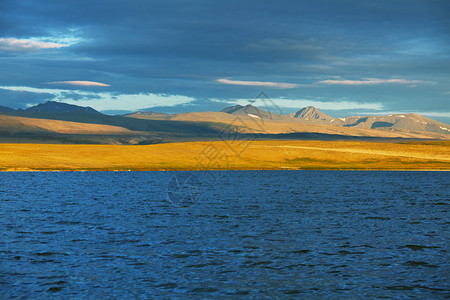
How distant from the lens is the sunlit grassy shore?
144 metres

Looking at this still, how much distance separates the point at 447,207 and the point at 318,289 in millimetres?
42716

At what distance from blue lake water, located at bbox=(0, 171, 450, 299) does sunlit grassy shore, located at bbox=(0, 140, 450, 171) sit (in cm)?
8685

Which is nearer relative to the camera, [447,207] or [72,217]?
[72,217]

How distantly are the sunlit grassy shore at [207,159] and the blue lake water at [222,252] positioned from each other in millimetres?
86853

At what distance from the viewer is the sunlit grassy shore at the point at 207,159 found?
144 metres

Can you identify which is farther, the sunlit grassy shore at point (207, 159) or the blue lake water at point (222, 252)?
the sunlit grassy shore at point (207, 159)

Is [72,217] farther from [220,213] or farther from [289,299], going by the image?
[289,299]

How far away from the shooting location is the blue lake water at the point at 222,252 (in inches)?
956

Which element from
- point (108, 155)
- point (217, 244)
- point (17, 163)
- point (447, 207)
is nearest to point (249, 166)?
point (108, 155)

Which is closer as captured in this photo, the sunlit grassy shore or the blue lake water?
the blue lake water

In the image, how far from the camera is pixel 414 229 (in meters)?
42.5

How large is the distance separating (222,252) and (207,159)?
145 meters

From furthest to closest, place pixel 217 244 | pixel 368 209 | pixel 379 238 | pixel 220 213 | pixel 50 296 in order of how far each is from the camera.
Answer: pixel 368 209
pixel 220 213
pixel 379 238
pixel 217 244
pixel 50 296

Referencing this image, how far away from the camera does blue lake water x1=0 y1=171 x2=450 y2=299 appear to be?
24281mm
